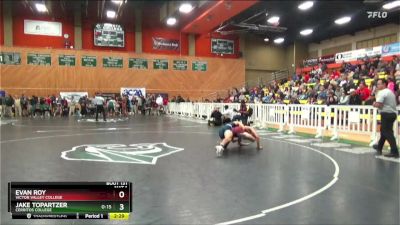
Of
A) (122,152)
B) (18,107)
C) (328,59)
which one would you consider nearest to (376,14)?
(328,59)

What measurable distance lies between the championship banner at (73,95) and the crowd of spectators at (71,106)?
48mm

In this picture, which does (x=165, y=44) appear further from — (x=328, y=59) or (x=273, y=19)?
(x=328, y=59)

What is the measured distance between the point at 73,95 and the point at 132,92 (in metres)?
5.04

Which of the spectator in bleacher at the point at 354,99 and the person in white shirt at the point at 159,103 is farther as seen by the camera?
the person in white shirt at the point at 159,103

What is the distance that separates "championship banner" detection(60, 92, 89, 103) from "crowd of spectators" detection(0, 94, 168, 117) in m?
0.05

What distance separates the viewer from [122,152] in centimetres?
756

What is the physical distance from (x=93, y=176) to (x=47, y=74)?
82.5ft

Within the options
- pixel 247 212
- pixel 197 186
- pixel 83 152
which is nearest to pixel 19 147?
pixel 83 152

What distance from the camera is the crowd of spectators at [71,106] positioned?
24.3m

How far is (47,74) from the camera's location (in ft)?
89.6

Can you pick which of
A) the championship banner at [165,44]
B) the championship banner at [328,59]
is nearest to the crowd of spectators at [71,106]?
the championship banner at [165,44]

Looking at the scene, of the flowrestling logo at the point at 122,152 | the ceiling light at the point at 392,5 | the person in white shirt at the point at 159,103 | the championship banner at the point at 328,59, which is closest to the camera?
the flowrestling logo at the point at 122,152

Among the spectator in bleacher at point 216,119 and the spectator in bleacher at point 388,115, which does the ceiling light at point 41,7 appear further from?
the spectator in bleacher at point 388,115

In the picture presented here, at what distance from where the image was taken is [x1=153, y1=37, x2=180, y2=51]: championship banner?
103ft
